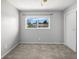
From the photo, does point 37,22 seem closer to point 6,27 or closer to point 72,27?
point 72,27

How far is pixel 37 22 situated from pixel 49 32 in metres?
1.11

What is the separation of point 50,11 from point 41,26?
122cm

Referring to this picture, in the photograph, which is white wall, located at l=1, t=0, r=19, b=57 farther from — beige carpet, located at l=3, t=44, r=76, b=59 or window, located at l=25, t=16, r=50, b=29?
window, located at l=25, t=16, r=50, b=29

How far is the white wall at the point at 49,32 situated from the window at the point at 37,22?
0.75 feet

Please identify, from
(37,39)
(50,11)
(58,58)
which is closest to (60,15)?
(50,11)

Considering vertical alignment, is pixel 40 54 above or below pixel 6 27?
below

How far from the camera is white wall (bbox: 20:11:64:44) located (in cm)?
802

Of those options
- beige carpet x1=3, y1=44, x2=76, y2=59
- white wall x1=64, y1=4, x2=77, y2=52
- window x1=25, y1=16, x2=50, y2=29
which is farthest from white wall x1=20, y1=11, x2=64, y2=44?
beige carpet x1=3, y1=44, x2=76, y2=59

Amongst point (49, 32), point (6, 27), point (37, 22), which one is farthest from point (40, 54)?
point (37, 22)

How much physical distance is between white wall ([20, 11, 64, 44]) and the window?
23cm

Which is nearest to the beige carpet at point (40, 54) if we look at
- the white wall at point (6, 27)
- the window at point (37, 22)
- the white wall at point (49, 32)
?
the white wall at point (6, 27)

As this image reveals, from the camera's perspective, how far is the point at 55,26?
26.4 ft

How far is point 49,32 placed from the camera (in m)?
8.05

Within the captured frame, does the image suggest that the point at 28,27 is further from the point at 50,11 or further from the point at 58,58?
the point at 58,58
